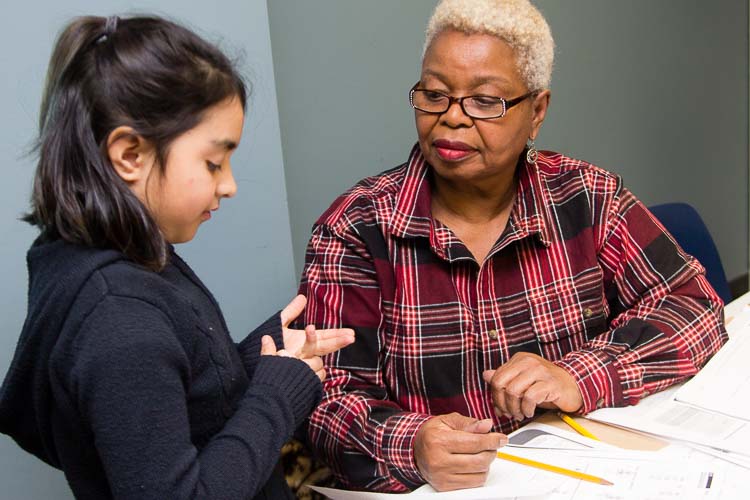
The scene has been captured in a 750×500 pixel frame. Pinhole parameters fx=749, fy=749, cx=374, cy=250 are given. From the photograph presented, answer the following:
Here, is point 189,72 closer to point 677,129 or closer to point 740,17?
point 677,129

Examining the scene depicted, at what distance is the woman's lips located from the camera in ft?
4.86

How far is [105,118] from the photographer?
2.74ft

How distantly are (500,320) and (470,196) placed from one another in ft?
0.91

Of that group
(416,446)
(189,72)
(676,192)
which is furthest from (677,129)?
(189,72)

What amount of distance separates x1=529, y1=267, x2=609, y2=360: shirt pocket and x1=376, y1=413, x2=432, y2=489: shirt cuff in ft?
1.22

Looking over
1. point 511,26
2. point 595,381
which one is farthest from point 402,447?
point 511,26

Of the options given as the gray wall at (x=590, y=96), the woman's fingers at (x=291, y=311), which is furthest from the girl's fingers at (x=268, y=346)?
the gray wall at (x=590, y=96)

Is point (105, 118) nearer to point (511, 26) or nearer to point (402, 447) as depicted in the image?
point (402, 447)

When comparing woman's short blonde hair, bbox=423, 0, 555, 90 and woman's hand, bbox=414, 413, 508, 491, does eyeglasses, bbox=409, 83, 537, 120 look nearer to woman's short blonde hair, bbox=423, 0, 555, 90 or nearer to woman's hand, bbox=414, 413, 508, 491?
woman's short blonde hair, bbox=423, 0, 555, 90

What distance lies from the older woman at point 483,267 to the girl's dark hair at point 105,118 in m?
0.63

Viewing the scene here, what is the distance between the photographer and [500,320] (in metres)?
1.49

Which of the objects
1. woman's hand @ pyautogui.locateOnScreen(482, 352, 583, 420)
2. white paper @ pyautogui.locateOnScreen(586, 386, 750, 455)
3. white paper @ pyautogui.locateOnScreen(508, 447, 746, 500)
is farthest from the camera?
woman's hand @ pyautogui.locateOnScreen(482, 352, 583, 420)

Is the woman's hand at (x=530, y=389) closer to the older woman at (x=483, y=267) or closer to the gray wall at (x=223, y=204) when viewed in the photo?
the older woman at (x=483, y=267)

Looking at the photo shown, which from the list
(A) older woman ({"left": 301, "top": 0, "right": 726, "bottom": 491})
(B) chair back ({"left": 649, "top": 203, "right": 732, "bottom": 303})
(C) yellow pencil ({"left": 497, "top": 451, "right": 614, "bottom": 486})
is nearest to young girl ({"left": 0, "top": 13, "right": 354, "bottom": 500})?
(C) yellow pencil ({"left": 497, "top": 451, "right": 614, "bottom": 486})
